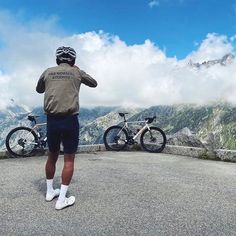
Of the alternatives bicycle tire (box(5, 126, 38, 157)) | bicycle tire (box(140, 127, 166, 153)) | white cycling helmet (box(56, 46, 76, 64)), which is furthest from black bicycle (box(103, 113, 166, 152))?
white cycling helmet (box(56, 46, 76, 64))

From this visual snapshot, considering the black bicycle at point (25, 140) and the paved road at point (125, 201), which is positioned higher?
the black bicycle at point (25, 140)

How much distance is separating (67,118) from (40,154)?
23.2 ft

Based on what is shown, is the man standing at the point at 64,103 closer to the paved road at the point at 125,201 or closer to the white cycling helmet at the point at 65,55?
the white cycling helmet at the point at 65,55

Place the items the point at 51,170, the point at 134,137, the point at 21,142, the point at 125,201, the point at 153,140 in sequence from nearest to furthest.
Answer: the point at 125,201 → the point at 51,170 → the point at 21,142 → the point at 153,140 → the point at 134,137

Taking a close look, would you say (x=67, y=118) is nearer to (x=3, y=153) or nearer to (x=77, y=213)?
(x=77, y=213)

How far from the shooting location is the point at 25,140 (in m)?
13.4

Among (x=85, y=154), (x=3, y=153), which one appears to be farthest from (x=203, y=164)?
(x=3, y=153)

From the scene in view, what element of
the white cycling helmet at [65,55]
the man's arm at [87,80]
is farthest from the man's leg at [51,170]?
the white cycling helmet at [65,55]

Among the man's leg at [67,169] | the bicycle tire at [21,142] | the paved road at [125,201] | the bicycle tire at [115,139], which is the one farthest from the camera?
the bicycle tire at [115,139]

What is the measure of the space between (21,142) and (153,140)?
497cm

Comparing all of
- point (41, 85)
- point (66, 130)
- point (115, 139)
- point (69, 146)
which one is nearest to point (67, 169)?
point (69, 146)

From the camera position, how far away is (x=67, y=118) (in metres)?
6.70

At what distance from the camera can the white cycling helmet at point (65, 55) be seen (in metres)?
6.89

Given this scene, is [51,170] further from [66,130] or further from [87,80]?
[87,80]
